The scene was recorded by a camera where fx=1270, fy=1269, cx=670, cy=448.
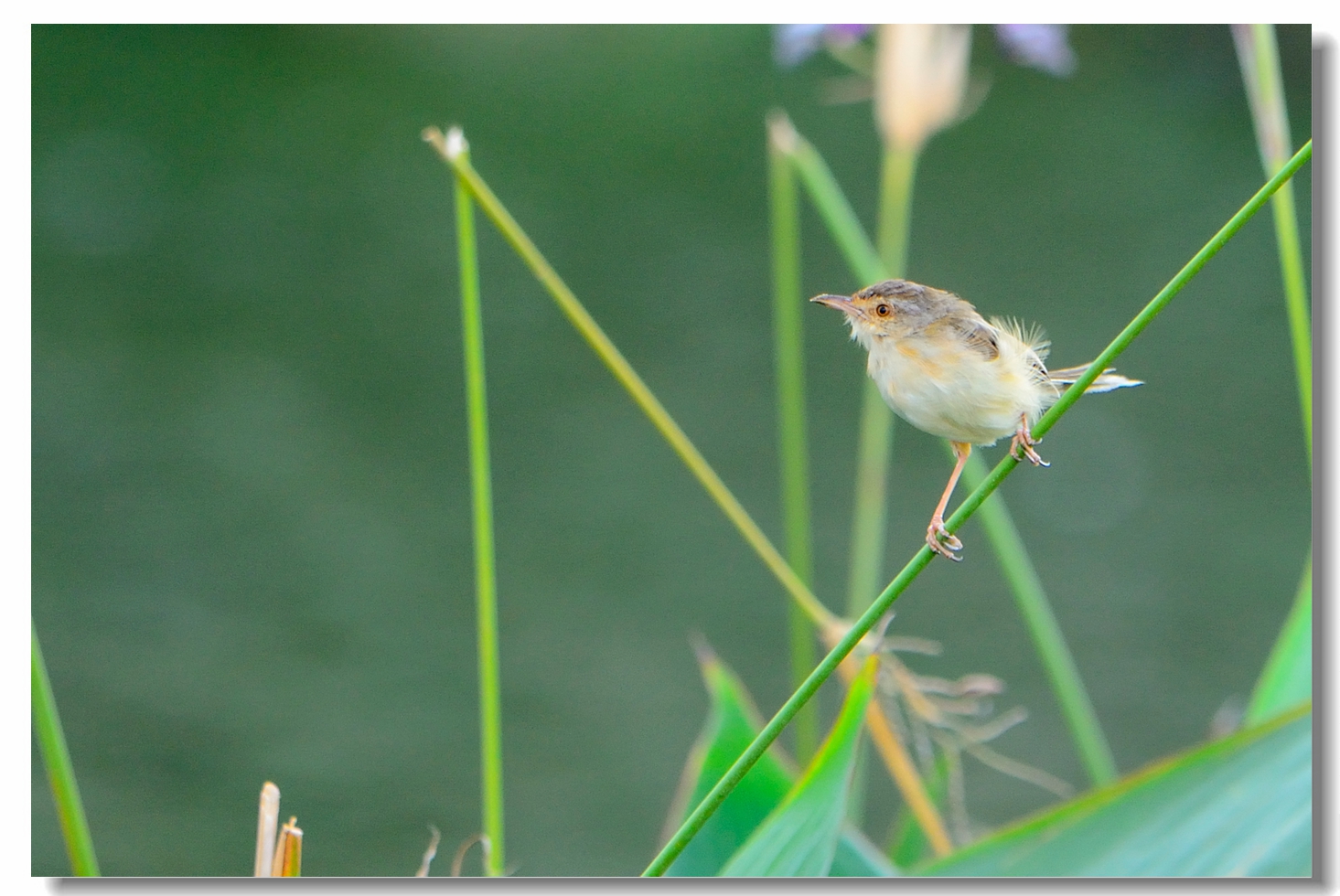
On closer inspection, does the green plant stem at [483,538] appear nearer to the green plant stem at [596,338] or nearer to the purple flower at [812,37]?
the green plant stem at [596,338]

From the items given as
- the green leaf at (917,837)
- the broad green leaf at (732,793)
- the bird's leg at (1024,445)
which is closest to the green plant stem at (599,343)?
the broad green leaf at (732,793)

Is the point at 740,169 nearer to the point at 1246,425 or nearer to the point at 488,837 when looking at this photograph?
the point at 1246,425

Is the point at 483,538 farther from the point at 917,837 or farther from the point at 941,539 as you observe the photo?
the point at 917,837

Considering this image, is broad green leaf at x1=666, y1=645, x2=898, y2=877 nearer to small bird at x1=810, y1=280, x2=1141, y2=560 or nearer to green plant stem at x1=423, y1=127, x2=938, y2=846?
green plant stem at x1=423, y1=127, x2=938, y2=846

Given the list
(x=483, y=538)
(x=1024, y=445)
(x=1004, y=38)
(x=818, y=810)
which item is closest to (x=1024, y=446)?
(x=1024, y=445)

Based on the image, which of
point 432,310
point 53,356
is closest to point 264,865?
point 53,356

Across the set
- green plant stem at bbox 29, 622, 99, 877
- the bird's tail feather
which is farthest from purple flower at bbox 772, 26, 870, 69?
green plant stem at bbox 29, 622, 99, 877
